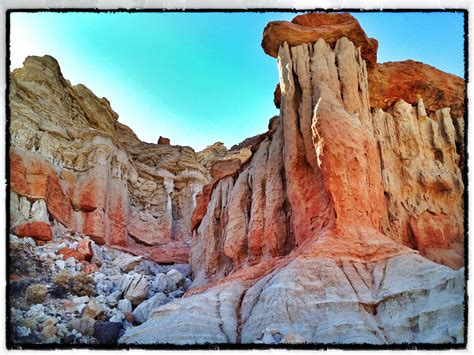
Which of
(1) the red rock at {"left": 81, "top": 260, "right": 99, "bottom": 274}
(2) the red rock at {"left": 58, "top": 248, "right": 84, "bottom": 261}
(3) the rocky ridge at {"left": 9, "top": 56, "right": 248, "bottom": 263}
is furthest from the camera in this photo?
(3) the rocky ridge at {"left": 9, "top": 56, "right": 248, "bottom": 263}

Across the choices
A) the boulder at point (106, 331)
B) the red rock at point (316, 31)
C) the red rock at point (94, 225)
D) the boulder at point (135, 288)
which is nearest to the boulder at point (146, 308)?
the boulder at point (135, 288)

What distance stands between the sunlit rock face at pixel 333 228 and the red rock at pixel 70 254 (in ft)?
9.30

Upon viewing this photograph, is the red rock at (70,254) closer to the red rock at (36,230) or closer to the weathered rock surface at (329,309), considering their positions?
the red rock at (36,230)

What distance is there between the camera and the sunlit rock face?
7051 millimetres

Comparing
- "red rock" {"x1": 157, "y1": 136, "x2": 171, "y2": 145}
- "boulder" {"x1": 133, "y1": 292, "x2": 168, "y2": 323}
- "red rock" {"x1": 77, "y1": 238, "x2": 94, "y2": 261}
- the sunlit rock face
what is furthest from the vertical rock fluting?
"red rock" {"x1": 157, "y1": 136, "x2": 171, "y2": 145}

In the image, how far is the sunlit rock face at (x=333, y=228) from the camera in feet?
23.1

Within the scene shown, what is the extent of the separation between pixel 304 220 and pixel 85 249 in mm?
6641

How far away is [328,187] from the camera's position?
29.7 feet

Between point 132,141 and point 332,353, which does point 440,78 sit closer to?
point 332,353

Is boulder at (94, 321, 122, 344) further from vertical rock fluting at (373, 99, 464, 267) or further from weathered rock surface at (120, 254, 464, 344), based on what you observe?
vertical rock fluting at (373, 99, 464, 267)

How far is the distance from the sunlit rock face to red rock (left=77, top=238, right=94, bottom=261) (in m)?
2.82

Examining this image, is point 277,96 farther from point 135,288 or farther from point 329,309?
point 329,309

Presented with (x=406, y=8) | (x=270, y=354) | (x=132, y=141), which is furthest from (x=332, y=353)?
(x=132, y=141)

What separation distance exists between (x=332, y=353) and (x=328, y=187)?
3.47 meters
